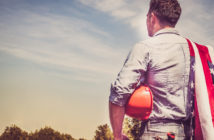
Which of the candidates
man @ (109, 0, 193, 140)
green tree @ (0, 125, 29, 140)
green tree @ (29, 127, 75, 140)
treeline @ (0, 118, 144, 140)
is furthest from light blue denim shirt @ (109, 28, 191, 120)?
green tree @ (29, 127, 75, 140)

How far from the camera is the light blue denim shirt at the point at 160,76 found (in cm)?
256

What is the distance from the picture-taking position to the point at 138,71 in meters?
2.63

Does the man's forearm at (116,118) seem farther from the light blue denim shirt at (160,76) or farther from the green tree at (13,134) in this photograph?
the green tree at (13,134)

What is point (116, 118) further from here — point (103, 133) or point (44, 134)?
point (44, 134)

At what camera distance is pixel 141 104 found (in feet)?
8.51

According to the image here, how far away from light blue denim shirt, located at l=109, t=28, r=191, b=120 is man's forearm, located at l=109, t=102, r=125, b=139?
68mm

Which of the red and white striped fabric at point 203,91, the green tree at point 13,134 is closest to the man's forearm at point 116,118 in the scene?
the red and white striped fabric at point 203,91

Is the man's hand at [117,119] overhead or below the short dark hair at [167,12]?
below

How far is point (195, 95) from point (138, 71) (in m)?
0.70

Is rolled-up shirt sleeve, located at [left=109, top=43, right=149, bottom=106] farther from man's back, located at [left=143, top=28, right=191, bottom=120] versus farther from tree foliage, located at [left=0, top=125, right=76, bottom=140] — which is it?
tree foliage, located at [left=0, top=125, right=76, bottom=140]

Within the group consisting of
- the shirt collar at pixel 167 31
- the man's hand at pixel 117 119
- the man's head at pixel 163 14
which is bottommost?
the man's hand at pixel 117 119

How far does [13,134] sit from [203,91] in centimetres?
3099

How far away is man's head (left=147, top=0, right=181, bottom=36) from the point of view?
3020 millimetres

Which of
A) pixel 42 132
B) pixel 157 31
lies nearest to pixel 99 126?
pixel 42 132
